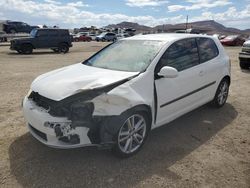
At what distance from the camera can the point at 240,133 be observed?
15.8ft

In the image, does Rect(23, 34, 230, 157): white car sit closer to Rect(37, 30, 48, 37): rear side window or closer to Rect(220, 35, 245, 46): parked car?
Rect(37, 30, 48, 37): rear side window

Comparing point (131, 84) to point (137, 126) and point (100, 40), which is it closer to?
point (137, 126)

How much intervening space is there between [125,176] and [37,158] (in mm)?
1319

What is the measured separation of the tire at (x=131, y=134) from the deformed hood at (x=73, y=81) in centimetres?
57

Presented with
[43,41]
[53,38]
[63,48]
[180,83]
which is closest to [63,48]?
[63,48]

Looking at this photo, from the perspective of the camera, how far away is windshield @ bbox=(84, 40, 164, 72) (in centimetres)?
420

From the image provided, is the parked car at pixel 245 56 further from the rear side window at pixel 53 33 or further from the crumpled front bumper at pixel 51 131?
the rear side window at pixel 53 33

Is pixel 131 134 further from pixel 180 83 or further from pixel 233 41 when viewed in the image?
pixel 233 41

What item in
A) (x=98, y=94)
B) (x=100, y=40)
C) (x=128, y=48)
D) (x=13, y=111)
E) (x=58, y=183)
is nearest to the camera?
(x=58, y=183)

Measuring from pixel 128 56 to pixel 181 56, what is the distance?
0.95 m

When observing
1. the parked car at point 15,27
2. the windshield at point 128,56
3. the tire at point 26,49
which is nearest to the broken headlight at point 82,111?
the windshield at point 128,56

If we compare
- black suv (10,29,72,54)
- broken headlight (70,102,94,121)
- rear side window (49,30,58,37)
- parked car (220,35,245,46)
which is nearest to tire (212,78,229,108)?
broken headlight (70,102,94,121)

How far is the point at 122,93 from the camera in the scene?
3533 mm

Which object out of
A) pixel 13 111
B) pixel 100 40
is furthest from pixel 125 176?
pixel 100 40
